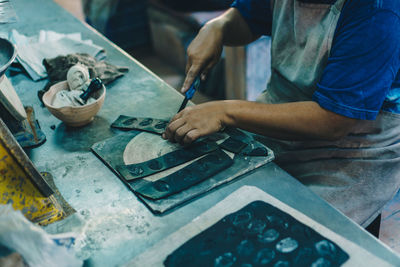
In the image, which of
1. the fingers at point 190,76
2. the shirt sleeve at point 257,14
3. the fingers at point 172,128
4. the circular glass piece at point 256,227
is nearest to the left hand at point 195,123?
the fingers at point 172,128

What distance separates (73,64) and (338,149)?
1199 millimetres

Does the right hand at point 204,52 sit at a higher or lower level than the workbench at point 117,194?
higher

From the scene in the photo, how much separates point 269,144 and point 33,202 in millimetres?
996

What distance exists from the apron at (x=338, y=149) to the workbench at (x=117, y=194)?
362mm

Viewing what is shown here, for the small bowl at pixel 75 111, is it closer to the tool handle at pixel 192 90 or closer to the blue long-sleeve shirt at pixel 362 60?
the tool handle at pixel 192 90

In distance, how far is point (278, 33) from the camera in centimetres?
159

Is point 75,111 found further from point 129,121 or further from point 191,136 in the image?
point 191,136

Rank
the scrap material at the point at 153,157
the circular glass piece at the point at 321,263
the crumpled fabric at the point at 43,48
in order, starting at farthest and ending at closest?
the crumpled fabric at the point at 43,48
the scrap material at the point at 153,157
the circular glass piece at the point at 321,263

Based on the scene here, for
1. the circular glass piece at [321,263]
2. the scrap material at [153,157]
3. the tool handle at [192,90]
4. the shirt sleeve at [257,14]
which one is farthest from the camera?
the shirt sleeve at [257,14]

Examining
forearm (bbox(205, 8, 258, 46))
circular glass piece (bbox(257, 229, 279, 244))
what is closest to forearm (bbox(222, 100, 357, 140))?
circular glass piece (bbox(257, 229, 279, 244))

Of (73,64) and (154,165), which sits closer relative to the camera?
(154,165)

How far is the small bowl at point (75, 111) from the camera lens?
1.41 m

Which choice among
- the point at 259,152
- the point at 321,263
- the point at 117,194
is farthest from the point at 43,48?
the point at 321,263

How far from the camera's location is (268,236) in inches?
39.4
